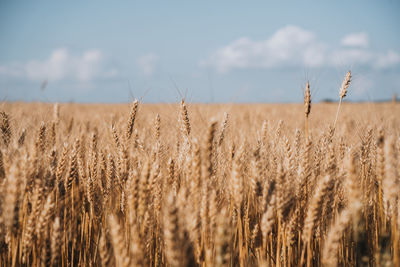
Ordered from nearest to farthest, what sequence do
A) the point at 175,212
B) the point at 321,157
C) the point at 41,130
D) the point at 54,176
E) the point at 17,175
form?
the point at 175,212
the point at 17,175
the point at 54,176
the point at 321,157
the point at 41,130

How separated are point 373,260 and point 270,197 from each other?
2.98ft

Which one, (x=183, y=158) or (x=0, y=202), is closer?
(x=0, y=202)

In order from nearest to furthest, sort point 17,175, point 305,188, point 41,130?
point 17,175
point 305,188
point 41,130

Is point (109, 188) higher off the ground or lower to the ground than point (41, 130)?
lower

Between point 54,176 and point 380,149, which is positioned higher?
point 380,149

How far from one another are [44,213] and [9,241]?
475 millimetres

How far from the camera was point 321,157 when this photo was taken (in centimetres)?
196

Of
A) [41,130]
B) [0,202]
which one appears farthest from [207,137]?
[41,130]

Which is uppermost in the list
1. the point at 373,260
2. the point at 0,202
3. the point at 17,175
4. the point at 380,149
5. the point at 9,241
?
the point at 380,149

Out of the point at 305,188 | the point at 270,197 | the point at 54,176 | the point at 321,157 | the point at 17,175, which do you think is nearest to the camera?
the point at 17,175

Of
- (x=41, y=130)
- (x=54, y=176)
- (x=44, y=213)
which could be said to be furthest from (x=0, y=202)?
(x=41, y=130)

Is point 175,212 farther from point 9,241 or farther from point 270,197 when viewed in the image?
point 9,241

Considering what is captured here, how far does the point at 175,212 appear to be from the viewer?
3.42 ft

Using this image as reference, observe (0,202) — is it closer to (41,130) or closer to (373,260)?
(41,130)
